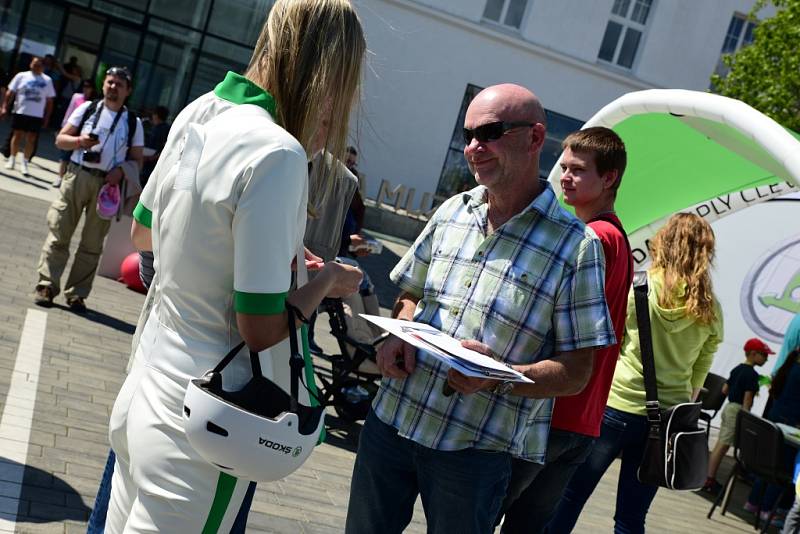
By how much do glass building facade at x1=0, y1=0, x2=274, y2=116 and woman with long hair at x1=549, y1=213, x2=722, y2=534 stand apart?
2376 cm

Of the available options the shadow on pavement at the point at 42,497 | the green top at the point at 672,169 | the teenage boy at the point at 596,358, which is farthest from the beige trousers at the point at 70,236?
the teenage boy at the point at 596,358

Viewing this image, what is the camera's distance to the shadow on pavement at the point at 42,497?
4.42m

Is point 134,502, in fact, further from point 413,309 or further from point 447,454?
point 413,309

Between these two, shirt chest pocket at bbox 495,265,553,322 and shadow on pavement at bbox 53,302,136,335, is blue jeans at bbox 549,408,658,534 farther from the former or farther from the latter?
shadow on pavement at bbox 53,302,136,335

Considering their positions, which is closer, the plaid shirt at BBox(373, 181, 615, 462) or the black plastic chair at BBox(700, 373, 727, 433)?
the plaid shirt at BBox(373, 181, 615, 462)

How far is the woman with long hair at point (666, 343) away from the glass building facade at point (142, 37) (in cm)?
2376

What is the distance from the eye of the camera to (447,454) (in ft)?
10.8

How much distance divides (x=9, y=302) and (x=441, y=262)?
5.43 metres

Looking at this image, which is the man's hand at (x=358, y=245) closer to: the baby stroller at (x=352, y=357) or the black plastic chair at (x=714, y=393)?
the baby stroller at (x=352, y=357)

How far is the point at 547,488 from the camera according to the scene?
3.98 m

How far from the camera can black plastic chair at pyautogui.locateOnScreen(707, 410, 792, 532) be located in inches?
322

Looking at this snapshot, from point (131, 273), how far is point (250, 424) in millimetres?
8083

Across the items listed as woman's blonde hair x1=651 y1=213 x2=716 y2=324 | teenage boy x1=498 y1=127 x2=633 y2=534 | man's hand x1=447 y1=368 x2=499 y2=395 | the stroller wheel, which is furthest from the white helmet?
the stroller wheel

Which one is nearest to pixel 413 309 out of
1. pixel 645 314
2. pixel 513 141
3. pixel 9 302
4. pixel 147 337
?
pixel 513 141
